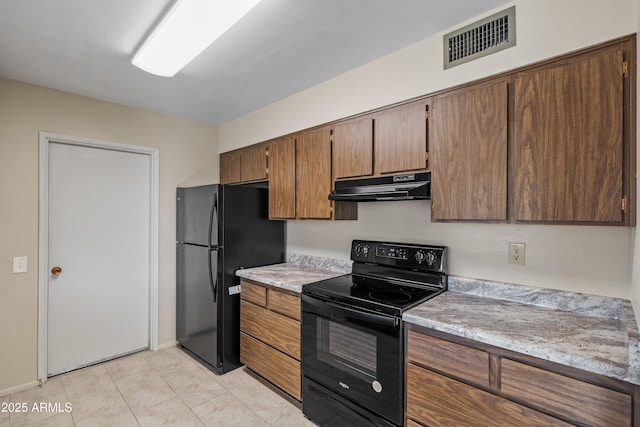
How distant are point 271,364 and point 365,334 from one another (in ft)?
3.42

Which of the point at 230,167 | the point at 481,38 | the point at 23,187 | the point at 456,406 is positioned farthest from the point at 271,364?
the point at 481,38

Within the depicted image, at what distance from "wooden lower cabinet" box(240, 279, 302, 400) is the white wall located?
2.24ft

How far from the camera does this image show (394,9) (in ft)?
5.34

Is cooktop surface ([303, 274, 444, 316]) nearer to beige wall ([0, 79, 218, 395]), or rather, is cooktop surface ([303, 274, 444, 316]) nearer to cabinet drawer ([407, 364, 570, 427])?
cabinet drawer ([407, 364, 570, 427])

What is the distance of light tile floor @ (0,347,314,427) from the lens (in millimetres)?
2131

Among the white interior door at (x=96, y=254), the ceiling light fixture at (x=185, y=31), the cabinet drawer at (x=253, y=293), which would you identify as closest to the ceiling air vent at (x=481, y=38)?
the ceiling light fixture at (x=185, y=31)

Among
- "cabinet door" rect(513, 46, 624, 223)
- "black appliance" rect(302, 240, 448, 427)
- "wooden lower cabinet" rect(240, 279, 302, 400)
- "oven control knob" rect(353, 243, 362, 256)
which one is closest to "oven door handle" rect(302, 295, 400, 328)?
"black appliance" rect(302, 240, 448, 427)

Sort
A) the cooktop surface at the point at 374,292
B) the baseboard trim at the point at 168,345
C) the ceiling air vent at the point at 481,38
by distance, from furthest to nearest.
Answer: the baseboard trim at the point at 168,345 < the cooktop surface at the point at 374,292 < the ceiling air vent at the point at 481,38

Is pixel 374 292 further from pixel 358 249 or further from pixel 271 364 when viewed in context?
pixel 271 364

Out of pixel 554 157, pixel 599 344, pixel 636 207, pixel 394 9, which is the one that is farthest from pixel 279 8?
pixel 599 344

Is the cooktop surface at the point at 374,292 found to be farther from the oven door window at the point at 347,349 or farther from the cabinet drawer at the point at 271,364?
the cabinet drawer at the point at 271,364

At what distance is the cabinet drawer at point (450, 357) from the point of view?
134 cm

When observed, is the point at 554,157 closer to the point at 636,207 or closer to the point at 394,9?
the point at 636,207

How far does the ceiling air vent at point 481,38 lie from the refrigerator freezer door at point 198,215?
202 centimetres
